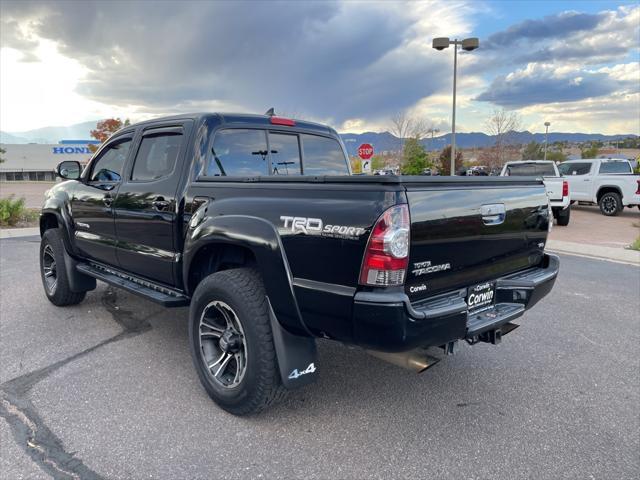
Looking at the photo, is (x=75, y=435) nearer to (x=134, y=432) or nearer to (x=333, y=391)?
(x=134, y=432)

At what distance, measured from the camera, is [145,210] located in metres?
3.79

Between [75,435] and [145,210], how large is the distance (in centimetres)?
172

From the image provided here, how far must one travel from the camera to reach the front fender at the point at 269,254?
267cm

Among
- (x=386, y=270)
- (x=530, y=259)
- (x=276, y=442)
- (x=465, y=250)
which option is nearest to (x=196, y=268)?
(x=276, y=442)

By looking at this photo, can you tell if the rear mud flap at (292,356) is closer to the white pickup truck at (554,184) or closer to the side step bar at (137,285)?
the side step bar at (137,285)

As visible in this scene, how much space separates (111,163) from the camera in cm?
457

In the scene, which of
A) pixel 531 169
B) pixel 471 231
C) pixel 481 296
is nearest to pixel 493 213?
pixel 471 231

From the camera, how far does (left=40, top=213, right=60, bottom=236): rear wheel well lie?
5.40 m

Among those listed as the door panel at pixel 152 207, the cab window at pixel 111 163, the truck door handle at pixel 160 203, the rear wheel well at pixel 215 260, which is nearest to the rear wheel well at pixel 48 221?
the cab window at pixel 111 163

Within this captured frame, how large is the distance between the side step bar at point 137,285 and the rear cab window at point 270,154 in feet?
3.29

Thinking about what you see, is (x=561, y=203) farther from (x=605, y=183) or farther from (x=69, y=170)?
(x=69, y=170)

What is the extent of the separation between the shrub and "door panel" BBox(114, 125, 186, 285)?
10.5m

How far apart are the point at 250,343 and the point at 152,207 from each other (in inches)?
60.6

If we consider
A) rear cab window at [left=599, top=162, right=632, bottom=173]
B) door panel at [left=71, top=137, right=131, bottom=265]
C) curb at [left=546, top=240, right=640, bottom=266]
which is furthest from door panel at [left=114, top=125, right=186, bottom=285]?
rear cab window at [left=599, top=162, right=632, bottom=173]
